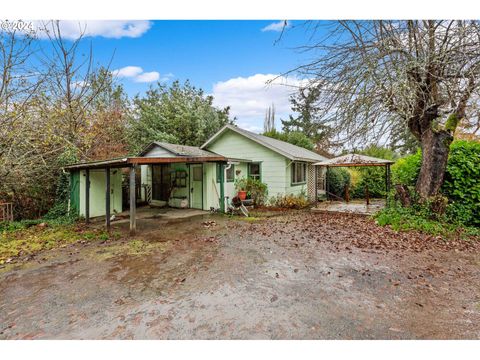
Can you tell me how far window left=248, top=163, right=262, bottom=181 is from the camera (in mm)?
12384

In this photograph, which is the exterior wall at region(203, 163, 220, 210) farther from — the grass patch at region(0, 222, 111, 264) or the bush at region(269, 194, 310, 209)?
the grass patch at region(0, 222, 111, 264)

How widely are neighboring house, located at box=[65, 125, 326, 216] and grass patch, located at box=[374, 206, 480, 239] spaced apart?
4913 mm

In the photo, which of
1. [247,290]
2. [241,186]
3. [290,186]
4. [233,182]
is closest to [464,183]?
[290,186]

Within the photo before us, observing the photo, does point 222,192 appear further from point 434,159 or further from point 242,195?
point 434,159

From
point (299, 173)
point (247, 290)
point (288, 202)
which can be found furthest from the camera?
point (299, 173)

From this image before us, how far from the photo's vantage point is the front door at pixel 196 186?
35.9 feet

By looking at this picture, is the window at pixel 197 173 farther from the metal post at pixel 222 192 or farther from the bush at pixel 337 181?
the bush at pixel 337 181

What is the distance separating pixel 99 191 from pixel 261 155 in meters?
7.56

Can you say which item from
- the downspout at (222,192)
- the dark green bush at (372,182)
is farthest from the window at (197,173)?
the dark green bush at (372,182)

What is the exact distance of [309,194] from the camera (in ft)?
45.8

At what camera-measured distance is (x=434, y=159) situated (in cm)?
709

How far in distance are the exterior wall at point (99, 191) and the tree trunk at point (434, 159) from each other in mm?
11382
